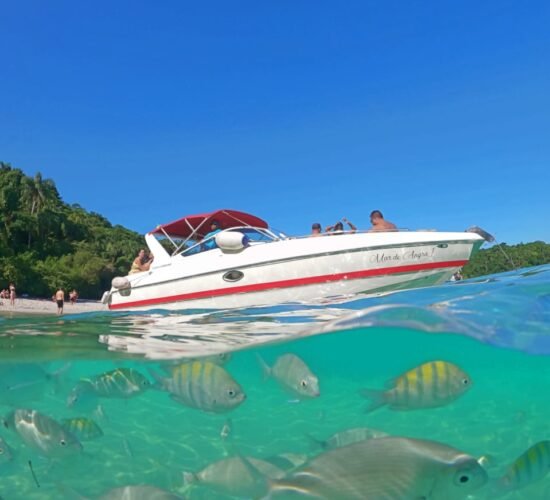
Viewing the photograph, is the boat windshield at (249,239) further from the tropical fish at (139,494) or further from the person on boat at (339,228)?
the tropical fish at (139,494)

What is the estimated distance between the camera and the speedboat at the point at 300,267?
9203 mm

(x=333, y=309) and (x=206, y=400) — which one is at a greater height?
(x=333, y=309)

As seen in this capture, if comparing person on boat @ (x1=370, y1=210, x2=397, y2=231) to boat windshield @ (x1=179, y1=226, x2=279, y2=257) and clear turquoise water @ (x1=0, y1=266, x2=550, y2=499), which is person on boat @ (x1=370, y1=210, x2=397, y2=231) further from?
boat windshield @ (x1=179, y1=226, x2=279, y2=257)

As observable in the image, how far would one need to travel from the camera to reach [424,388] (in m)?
4.25

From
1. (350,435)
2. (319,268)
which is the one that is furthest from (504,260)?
(350,435)

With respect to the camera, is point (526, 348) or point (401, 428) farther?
point (401, 428)

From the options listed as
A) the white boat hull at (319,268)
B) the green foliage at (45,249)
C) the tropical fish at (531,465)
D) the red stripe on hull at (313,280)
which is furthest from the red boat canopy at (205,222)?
the green foliage at (45,249)

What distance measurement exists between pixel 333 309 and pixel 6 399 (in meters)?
6.77

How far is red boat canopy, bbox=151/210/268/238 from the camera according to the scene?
440 inches

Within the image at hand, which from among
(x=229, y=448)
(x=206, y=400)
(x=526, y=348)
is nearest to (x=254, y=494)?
(x=206, y=400)

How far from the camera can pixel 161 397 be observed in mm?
10109

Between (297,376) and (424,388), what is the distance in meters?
1.21

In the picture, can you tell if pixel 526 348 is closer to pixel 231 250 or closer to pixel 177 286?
pixel 231 250

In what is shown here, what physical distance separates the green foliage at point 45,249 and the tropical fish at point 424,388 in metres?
43.2
